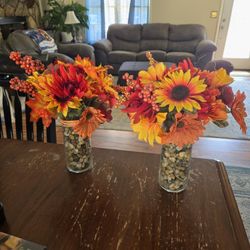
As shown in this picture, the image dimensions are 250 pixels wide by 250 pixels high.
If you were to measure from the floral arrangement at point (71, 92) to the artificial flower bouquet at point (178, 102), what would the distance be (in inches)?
4.4

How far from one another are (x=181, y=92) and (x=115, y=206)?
40 cm

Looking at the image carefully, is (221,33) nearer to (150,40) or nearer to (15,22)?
(150,40)

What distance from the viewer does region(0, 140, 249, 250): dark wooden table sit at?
636 mm

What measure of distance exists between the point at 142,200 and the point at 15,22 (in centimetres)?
468

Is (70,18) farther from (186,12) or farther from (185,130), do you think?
(185,130)

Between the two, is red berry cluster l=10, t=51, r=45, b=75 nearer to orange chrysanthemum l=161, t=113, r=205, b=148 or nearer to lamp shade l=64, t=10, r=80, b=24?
orange chrysanthemum l=161, t=113, r=205, b=148

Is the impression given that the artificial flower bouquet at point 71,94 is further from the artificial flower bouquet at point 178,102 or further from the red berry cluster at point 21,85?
the artificial flower bouquet at point 178,102

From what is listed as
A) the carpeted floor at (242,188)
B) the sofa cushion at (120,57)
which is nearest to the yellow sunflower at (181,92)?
the carpeted floor at (242,188)

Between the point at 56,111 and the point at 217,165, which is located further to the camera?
the point at 217,165

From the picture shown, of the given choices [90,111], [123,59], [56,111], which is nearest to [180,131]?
[90,111]

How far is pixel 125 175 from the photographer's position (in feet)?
2.92

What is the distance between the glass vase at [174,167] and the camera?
2.36 feet

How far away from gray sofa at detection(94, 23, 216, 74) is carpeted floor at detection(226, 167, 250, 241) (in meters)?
2.68

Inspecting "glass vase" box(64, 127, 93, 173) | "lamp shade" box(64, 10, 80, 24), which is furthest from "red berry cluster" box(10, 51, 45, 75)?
"lamp shade" box(64, 10, 80, 24)
